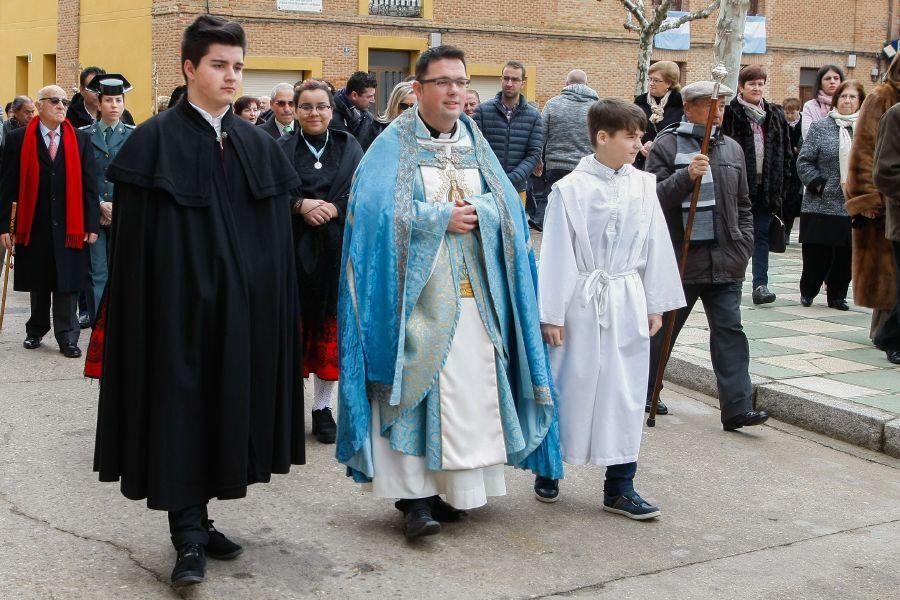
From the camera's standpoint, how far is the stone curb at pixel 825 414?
700 centimetres

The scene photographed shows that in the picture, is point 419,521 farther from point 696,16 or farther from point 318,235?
point 696,16

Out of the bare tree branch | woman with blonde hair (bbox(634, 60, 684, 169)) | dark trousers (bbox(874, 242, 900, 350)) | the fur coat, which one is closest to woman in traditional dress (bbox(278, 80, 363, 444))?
dark trousers (bbox(874, 242, 900, 350))

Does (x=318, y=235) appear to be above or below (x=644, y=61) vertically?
below

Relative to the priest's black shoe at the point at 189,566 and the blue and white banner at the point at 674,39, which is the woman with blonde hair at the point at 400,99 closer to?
the priest's black shoe at the point at 189,566

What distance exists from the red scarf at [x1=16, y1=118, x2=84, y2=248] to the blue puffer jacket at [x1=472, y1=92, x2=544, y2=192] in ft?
13.8

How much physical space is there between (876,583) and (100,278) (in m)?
6.89

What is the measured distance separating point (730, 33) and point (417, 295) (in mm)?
11495

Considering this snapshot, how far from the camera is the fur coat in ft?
29.2

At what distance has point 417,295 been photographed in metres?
5.13

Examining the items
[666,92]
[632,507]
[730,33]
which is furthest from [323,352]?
[730,33]

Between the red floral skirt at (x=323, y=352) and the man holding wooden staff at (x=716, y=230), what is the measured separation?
178 centimetres

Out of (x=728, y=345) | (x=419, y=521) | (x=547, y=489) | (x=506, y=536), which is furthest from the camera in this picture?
(x=728, y=345)

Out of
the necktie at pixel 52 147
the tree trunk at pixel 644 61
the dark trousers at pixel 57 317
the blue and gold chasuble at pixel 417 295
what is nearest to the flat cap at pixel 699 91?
the blue and gold chasuble at pixel 417 295

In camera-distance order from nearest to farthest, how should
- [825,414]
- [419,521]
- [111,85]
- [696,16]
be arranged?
[419,521] → [825,414] → [111,85] → [696,16]
